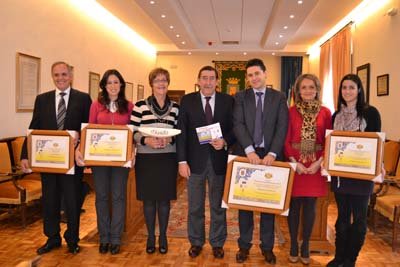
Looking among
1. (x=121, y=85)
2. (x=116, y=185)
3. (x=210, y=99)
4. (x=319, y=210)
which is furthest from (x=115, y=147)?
(x=319, y=210)

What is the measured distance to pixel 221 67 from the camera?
13391 mm

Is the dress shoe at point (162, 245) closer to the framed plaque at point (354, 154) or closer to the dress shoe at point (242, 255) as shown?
the dress shoe at point (242, 255)

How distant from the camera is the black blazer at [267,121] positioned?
2785 millimetres

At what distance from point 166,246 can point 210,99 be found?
54.0 inches

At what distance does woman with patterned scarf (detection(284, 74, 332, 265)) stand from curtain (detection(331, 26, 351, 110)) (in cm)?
592

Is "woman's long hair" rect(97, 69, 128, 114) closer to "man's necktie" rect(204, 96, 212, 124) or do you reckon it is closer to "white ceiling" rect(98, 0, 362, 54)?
"man's necktie" rect(204, 96, 212, 124)

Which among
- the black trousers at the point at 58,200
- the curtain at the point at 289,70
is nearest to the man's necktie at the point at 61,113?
the black trousers at the point at 58,200

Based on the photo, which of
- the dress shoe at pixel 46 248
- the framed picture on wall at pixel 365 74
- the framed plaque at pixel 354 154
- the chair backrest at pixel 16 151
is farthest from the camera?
the framed picture on wall at pixel 365 74

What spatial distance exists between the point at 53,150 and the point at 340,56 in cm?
764

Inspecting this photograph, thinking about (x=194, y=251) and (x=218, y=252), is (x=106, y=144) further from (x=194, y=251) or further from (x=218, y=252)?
(x=218, y=252)

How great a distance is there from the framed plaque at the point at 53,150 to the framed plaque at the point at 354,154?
6.71ft

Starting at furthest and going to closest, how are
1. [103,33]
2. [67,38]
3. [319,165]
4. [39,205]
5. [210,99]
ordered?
[103,33] → [67,38] → [39,205] → [210,99] → [319,165]

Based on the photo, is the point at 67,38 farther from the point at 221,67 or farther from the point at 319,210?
the point at 221,67

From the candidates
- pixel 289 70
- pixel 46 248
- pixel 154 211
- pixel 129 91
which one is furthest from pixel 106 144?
pixel 289 70
